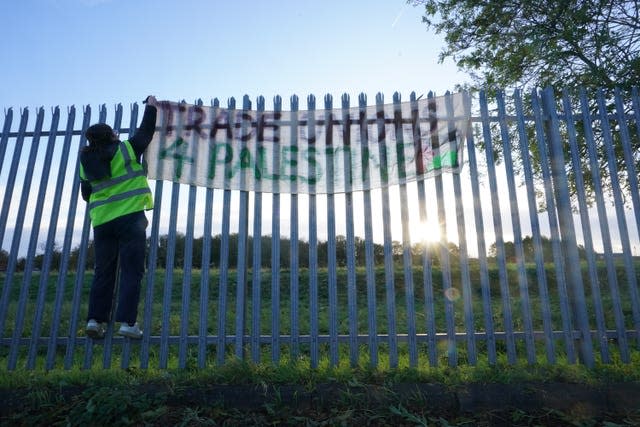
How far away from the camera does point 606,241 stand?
13.0ft

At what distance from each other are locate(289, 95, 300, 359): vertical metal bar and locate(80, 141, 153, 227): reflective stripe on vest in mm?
1296

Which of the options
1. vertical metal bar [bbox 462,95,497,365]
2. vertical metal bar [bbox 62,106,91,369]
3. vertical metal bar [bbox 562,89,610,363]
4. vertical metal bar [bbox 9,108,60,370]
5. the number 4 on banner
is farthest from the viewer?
the number 4 on banner

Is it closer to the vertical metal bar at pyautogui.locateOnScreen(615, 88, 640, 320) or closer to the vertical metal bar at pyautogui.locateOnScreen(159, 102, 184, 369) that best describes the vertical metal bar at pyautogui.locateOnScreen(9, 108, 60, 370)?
the vertical metal bar at pyautogui.locateOnScreen(159, 102, 184, 369)

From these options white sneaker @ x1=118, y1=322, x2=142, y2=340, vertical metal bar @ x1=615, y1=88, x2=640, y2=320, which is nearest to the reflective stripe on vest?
white sneaker @ x1=118, y1=322, x2=142, y2=340

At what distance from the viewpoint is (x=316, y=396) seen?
10.2 feet

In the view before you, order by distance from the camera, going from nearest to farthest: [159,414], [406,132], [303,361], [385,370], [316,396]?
[159,414] → [316,396] → [385,370] → [303,361] → [406,132]

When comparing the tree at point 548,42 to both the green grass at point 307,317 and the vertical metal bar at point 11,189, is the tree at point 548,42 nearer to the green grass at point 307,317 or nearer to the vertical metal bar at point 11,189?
the green grass at point 307,317

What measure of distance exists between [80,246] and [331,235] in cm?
230

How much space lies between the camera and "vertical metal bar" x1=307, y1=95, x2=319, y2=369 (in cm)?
366

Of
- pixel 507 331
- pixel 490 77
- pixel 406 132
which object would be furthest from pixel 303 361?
pixel 490 77

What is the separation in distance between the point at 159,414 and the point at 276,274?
1375 millimetres

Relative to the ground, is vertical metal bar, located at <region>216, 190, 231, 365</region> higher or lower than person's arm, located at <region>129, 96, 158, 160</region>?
lower

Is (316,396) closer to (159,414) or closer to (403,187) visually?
(159,414)

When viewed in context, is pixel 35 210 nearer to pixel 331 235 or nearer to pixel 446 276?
pixel 331 235
